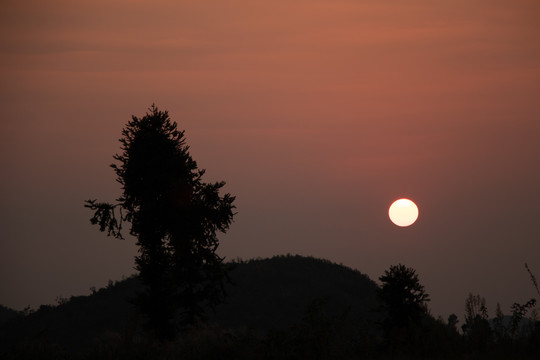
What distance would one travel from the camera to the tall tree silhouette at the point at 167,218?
132ft

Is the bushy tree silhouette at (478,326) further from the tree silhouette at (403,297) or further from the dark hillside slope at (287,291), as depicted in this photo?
the dark hillside slope at (287,291)

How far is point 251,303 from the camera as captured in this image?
203 feet

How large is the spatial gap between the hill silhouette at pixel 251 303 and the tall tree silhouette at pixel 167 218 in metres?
14.3

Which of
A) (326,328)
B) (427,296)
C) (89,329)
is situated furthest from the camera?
(89,329)

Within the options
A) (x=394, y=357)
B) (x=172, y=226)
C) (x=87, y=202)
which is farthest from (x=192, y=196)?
(x=394, y=357)

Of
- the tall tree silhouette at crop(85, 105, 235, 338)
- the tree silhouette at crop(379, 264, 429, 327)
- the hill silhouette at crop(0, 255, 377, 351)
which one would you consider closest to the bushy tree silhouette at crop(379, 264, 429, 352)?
the tree silhouette at crop(379, 264, 429, 327)

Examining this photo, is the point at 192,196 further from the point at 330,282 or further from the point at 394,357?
the point at 330,282

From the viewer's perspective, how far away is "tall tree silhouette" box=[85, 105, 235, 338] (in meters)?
40.2

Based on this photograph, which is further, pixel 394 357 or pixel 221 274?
pixel 221 274

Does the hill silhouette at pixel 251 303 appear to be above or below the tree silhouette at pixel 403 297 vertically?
above

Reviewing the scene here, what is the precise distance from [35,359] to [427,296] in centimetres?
1221

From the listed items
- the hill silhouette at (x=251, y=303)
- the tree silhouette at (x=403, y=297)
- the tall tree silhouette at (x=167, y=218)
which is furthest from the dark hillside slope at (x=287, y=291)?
the tree silhouette at (x=403, y=297)

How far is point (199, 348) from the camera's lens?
2570 centimetres

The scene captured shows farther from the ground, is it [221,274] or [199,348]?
[221,274]
